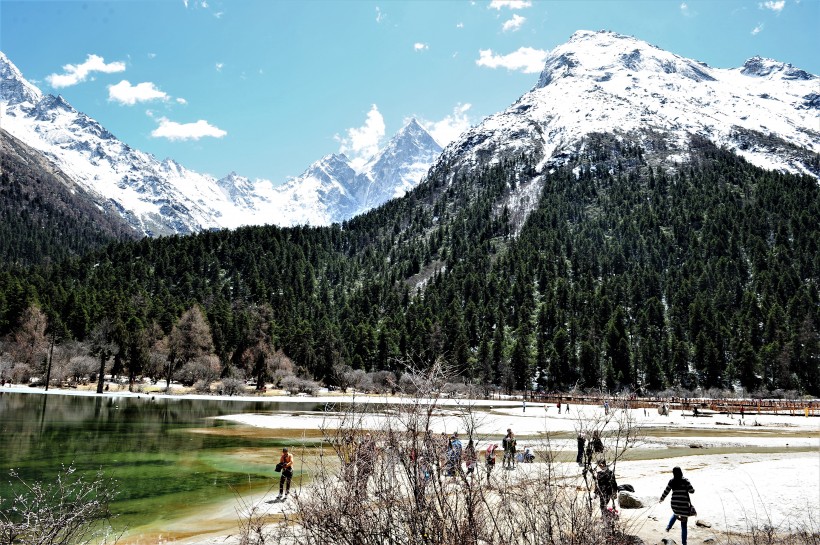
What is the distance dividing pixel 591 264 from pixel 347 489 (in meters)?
179

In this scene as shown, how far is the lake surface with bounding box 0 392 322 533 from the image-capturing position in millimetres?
20453

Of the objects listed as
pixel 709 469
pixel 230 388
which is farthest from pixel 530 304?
pixel 709 469

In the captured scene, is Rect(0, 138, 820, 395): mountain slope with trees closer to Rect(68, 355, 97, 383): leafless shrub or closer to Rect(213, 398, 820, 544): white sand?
Rect(68, 355, 97, 383): leafless shrub

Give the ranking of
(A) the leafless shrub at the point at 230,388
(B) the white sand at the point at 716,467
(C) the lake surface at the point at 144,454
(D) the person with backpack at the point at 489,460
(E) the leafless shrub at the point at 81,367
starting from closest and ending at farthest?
(D) the person with backpack at the point at 489,460
(B) the white sand at the point at 716,467
(C) the lake surface at the point at 144,454
(E) the leafless shrub at the point at 81,367
(A) the leafless shrub at the point at 230,388

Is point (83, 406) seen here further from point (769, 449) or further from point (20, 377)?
point (769, 449)

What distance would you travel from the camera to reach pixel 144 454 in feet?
97.5

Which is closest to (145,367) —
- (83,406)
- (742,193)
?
(83,406)

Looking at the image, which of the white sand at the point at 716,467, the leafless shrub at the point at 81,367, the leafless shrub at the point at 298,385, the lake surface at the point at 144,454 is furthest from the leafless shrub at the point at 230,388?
the lake surface at the point at 144,454

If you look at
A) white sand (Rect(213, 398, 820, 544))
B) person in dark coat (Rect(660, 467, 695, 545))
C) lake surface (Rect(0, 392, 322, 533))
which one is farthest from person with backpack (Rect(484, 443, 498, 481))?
lake surface (Rect(0, 392, 322, 533))

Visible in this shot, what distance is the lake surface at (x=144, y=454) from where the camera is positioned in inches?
805

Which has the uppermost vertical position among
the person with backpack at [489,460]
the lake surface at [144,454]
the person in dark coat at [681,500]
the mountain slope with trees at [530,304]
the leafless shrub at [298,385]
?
the mountain slope with trees at [530,304]

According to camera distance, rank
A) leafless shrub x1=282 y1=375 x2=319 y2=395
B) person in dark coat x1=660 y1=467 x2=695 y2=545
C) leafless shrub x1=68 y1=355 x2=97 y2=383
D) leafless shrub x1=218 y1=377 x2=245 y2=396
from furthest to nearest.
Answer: leafless shrub x1=282 y1=375 x2=319 y2=395, leafless shrub x1=218 y1=377 x2=245 y2=396, leafless shrub x1=68 y1=355 x2=97 y2=383, person in dark coat x1=660 y1=467 x2=695 y2=545

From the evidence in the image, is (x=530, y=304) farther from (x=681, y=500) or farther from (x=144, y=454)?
(x=681, y=500)

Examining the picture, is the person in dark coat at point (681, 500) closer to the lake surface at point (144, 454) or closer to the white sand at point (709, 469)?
the white sand at point (709, 469)
